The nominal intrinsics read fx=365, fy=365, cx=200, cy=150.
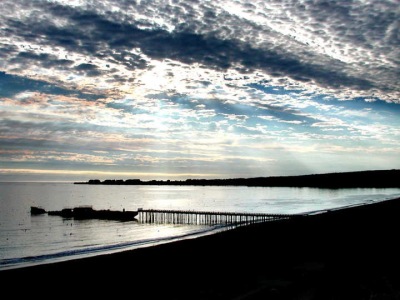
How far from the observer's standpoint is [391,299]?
11.7 meters

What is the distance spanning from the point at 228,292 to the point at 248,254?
7.97 metres

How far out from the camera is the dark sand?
13.3 m

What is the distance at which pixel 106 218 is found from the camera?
74062mm

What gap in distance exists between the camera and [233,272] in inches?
667

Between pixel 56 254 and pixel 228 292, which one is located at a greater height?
pixel 228 292

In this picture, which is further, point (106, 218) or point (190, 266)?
point (106, 218)

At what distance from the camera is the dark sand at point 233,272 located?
1330 cm

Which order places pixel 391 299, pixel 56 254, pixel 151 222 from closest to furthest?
pixel 391 299
pixel 56 254
pixel 151 222

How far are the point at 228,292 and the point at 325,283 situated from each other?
3595mm

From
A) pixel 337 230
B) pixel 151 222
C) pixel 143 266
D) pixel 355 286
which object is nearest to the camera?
pixel 355 286

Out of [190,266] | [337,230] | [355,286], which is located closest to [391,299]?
[355,286]

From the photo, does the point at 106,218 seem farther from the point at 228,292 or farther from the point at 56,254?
the point at 228,292

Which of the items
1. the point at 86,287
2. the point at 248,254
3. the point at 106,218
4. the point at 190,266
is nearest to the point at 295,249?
the point at 248,254

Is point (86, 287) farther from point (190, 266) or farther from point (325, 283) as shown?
point (325, 283)
